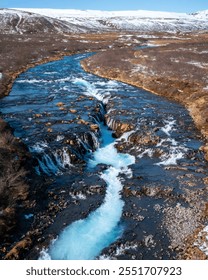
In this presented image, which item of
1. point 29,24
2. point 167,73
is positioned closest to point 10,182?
Answer: point 167,73

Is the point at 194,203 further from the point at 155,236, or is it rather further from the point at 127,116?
the point at 127,116

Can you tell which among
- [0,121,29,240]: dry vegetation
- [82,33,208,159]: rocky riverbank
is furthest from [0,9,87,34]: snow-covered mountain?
[0,121,29,240]: dry vegetation

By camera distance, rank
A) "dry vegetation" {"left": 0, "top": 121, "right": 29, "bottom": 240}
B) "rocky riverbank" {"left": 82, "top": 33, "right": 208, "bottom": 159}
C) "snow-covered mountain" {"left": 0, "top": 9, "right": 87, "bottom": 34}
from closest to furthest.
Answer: "dry vegetation" {"left": 0, "top": 121, "right": 29, "bottom": 240} < "rocky riverbank" {"left": 82, "top": 33, "right": 208, "bottom": 159} < "snow-covered mountain" {"left": 0, "top": 9, "right": 87, "bottom": 34}

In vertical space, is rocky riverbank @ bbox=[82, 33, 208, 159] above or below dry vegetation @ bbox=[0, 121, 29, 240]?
above

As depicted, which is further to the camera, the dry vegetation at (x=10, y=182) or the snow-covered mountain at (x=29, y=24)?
the snow-covered mountain at (x=29, y=24)

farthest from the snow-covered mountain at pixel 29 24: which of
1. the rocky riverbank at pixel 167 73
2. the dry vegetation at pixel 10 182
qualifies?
the dry vegetation at pixel 10 182

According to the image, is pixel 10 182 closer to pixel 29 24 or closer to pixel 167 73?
pixel 167 73

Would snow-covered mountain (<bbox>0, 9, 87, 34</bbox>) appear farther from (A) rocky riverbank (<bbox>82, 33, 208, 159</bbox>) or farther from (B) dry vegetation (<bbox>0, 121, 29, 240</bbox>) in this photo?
(B) dry vegetation (<bbox>0, 121, 29, 240</bbox>)

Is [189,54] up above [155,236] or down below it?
above

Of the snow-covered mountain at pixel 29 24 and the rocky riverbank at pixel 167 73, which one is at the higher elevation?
the snow-covered mountain at pixel 29 24

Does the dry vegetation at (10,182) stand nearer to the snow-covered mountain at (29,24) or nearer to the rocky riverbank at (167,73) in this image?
the rocky riverbank at (167,73)
